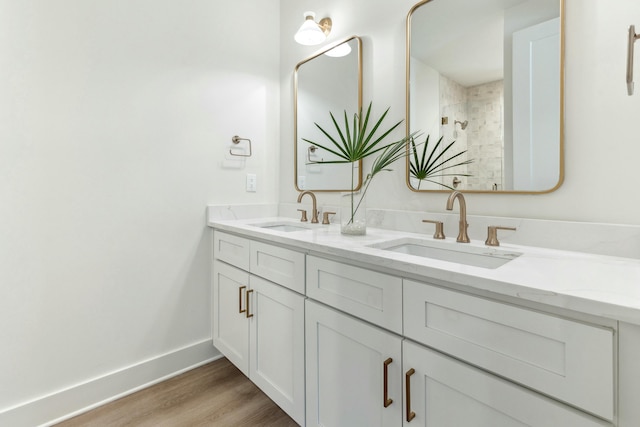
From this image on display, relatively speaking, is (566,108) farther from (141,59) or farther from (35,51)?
(35,51)

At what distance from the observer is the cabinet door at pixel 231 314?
1.59 meters

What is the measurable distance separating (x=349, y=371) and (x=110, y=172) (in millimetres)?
1436

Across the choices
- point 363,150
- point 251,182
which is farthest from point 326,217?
point 251,182

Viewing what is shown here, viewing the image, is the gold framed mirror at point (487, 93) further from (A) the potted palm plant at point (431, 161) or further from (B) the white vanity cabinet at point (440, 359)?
(B) the white vanity cabinet at point (440, 359)

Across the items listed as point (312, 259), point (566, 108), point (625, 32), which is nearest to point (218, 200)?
point (312, 259)

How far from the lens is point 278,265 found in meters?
1.36

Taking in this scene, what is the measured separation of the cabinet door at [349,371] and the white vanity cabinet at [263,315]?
78 mm

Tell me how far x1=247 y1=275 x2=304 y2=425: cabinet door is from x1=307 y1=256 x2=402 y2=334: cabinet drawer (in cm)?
14

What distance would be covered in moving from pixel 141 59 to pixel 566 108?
1907 mm

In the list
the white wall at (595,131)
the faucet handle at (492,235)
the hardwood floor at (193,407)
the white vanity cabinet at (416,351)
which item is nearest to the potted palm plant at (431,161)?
the white wall at (595,131)

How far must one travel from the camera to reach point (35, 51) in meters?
1.36

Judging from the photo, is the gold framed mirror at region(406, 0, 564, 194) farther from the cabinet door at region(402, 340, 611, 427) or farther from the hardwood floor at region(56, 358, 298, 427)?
the hardwood floor at region(56, 358, 298, 427)

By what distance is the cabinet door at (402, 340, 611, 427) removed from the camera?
2.12 ft

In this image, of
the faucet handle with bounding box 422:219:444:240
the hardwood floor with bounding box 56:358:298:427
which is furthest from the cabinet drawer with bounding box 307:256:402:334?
the hardwood floor with bounding box 56:358:298:427
